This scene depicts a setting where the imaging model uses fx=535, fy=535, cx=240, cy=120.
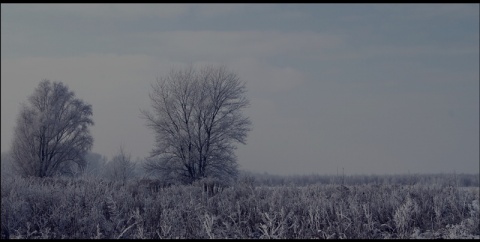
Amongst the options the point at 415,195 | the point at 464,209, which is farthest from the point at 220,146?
the point at 464,209

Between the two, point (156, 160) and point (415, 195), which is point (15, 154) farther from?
point (415, 195)

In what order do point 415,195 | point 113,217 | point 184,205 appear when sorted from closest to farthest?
point 113,217, point 184,205, point 415,195

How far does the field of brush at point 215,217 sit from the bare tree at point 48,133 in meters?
28.7

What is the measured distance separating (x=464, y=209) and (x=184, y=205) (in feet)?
26.7

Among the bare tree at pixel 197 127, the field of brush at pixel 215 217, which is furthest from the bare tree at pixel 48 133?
the field of brush at pixel 215 217

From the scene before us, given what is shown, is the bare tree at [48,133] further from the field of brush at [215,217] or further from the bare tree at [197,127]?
the field of brush at [215,217]

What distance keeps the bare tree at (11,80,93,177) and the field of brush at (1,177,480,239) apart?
1131 inches

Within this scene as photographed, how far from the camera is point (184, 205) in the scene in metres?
14.9

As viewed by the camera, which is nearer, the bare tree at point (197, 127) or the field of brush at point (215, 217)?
the field of brush at point (215, 217)

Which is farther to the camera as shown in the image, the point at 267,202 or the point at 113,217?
the point at 267,202

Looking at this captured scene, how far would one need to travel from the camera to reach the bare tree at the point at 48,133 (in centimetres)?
4319

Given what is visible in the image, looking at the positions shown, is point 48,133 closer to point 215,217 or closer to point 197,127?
point 197,127

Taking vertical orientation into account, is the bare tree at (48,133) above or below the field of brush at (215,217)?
above

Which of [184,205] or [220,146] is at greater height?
[220,146]
